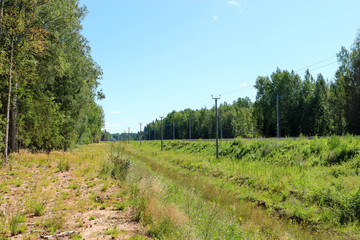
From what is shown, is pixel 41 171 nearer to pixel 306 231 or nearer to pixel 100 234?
pixel 100 234

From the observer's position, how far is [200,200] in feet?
35.7

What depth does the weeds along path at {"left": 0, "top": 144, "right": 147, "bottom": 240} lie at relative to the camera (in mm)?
6273

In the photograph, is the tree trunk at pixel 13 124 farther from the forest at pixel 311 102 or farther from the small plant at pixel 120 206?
the forest at pixel 311 102

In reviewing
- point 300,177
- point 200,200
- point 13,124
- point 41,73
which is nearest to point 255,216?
point 200,200

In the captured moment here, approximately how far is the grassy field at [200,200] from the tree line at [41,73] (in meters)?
3.09

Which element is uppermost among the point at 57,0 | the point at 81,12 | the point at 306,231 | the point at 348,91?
the point at 81,12

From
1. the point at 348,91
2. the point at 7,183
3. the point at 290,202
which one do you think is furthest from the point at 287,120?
the point at 7,183

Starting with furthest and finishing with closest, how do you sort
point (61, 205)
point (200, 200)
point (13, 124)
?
point (13, 124) → point (200, 200) → point (61, 205)

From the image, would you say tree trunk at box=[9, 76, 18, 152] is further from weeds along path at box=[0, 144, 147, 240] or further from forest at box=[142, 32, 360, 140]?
forest at box=[142, 32, 360, 140]

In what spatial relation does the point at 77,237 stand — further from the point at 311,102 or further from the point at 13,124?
the point at 311,102

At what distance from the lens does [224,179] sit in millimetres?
16375

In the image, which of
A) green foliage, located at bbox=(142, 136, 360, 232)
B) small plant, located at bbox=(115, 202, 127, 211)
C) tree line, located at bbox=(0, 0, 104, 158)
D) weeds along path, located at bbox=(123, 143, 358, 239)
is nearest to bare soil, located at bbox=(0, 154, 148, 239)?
small plant, located at bbox=(115, 202, 127, 211)

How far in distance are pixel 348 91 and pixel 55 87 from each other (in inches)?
1865

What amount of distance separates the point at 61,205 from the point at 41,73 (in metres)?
14.6
